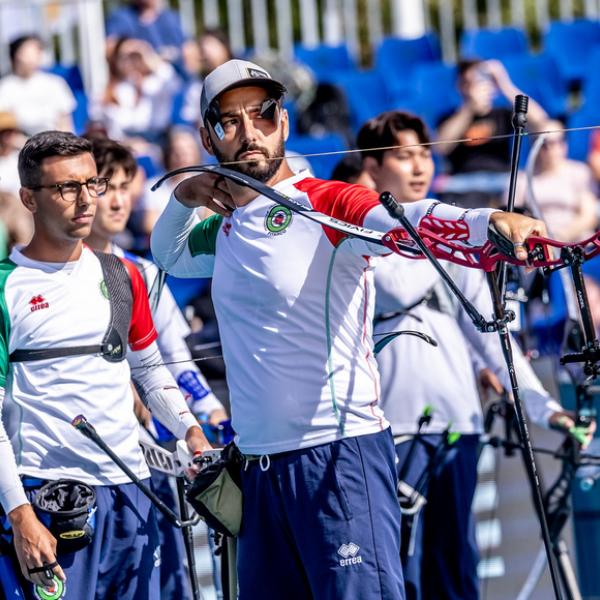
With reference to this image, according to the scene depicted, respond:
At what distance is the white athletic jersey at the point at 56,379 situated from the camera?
147 inches

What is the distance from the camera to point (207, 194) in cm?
356

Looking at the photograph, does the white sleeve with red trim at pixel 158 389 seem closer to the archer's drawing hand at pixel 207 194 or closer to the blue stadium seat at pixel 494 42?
the archer's drawing hand at pixel 207 194

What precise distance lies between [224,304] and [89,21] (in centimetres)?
874

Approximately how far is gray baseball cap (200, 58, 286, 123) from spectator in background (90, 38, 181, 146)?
22.4ft

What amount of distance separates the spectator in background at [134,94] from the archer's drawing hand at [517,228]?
25.1ft

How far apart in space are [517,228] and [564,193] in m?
5.71

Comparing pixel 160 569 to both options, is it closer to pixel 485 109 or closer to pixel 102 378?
pixel 102 378

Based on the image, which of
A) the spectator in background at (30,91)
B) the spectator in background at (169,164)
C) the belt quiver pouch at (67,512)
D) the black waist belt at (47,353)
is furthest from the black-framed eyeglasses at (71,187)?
the spectator in background at (30,91)

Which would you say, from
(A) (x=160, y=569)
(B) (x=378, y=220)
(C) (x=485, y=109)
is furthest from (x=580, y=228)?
(B) (x=378, y=220)

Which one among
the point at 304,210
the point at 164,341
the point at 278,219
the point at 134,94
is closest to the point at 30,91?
the point at 134,94

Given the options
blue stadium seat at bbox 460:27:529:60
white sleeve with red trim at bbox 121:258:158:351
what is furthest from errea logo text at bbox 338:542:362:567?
blue stadium seat at bbox 460:27:529:60

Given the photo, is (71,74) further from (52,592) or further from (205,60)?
(52,592)

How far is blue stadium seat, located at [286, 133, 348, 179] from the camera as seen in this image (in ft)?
30.4

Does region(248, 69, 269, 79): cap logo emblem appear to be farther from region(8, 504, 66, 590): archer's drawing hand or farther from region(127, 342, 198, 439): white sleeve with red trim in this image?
region(8, 504, 66, 590): archer's drawing hand
